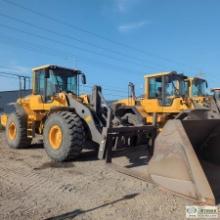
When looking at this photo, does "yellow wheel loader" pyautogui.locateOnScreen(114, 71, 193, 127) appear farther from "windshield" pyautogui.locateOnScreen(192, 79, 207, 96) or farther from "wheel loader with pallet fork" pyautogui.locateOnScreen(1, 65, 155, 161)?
"wheel loader with pallet fork" pyautogui.locateOnScreen(1, 65, 155, 161)

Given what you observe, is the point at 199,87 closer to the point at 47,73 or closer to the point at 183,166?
the point at 47,73

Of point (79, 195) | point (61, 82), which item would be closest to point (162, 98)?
point (61, 82)

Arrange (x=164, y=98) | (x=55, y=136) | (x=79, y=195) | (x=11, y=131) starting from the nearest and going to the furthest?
(x=79, y=195) < (x=55, y=136) < (x=11, y=131) < (x=164, y=98)

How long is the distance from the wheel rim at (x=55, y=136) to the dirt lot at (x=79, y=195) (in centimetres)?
85

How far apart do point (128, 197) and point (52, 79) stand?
543cm

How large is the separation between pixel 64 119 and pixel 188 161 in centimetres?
377

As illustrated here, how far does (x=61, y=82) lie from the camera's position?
9.74 m

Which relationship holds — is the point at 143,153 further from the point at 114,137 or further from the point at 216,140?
the point at 216,140

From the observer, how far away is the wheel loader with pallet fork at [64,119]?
25.1 feet

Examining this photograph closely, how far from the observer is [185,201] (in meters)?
4.82

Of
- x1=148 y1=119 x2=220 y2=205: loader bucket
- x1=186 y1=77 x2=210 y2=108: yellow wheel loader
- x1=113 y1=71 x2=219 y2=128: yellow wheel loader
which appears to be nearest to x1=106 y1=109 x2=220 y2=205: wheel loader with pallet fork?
x1=148 y1=119 x2=220 y2=205: loader bucket

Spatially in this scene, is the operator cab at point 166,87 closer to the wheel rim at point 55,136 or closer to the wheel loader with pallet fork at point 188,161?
the wheel rim at point 55,136

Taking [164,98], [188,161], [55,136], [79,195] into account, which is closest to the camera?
[188,161]

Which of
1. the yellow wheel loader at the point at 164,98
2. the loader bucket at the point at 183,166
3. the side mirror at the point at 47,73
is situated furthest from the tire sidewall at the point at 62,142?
the yellow wheel loader at the point at 164,98
